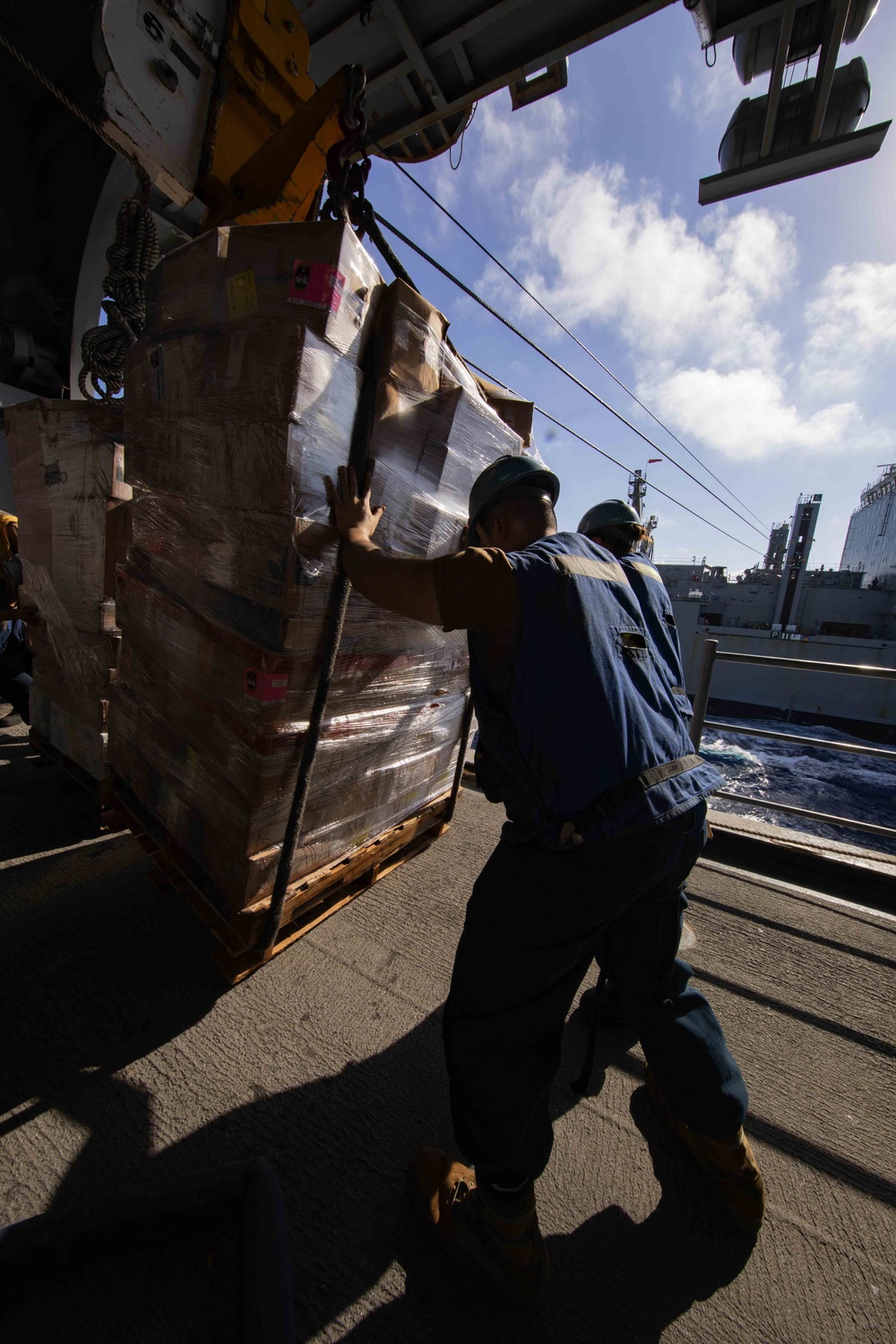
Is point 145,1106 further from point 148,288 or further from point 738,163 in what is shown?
point 738,163

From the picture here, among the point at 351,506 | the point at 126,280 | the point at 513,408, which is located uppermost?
the point at 126,280

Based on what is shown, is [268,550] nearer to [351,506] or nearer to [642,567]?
[351,506]

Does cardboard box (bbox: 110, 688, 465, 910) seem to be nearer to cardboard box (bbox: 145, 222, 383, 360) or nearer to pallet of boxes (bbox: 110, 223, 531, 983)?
pallet of boxes (bbox: 110, 223, 531, 983)

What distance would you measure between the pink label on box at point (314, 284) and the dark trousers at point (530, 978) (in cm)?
157

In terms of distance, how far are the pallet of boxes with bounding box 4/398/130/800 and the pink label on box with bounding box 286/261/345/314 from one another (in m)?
1.53

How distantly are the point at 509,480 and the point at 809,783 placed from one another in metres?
22.6

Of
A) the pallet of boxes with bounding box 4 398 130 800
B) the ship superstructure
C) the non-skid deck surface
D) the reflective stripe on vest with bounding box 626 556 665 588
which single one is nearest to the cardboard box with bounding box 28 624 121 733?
the pallet of boxes with bounding box 4 398 130 800

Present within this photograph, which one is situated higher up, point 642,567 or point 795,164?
point 795,164

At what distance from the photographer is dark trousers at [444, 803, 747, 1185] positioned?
123 cm

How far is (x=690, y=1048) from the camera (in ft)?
4.65

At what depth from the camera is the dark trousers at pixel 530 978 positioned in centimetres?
123

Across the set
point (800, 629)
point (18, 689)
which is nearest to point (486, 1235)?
point (18, 689)

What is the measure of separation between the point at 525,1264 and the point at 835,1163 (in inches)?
42.3

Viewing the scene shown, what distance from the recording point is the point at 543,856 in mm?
1279
